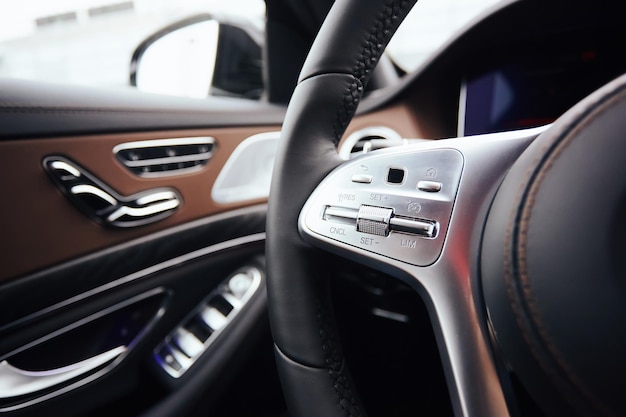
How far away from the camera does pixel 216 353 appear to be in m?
1.07

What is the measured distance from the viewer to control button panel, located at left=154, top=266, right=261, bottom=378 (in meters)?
1.07

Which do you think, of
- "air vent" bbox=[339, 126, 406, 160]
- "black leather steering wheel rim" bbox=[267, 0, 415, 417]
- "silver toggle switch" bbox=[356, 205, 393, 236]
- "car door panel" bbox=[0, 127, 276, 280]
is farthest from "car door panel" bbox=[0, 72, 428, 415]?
"silver toggle switch" bbox=[356, 205, 393, 236]

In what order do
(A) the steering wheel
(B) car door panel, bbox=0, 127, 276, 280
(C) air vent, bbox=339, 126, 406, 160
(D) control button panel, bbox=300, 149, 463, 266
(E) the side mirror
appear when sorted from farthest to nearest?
1. (E) the side mirror
2. (C) air vent, bbox=339, 126, 406, 160
3. (B) car door panel, bbox=0, 127, 276, 280
4. (D) control button panel, bbox=300, 149, 463, 266
5. (A) the steering wheel

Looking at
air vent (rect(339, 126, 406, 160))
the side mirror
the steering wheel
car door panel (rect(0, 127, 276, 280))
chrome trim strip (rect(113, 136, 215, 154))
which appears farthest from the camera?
the side mirror

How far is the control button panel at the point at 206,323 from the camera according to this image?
107 centimetres

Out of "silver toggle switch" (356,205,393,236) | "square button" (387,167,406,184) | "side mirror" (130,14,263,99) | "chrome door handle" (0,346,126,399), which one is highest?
"side mirror" (130,14,263,99)

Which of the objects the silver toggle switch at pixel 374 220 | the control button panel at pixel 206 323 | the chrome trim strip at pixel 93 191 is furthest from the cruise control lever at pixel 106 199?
the silver toggle switch at pixel 374 220

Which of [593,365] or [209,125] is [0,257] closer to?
[209,125]

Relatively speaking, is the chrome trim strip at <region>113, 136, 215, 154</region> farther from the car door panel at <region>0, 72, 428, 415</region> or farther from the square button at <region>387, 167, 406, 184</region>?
the square button at <region>387, 167, 406, 184</region>

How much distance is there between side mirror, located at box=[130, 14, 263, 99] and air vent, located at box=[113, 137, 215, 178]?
0.54m

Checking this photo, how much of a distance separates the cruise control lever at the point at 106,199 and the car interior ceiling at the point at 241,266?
0.07 ft

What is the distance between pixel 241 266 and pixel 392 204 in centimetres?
64

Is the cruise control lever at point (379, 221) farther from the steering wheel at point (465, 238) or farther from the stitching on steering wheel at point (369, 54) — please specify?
→ the stitching on steering wheel at point (369, 54)

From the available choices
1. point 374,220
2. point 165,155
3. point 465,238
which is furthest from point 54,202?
point 465,238
